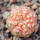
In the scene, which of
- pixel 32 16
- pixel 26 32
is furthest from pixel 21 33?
pixel 32 16

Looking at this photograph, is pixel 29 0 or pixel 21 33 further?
pixel 29 0

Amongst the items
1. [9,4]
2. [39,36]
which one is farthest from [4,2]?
[39,36]

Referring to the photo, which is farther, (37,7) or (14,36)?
(37,7)

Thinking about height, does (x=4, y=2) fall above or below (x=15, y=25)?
above

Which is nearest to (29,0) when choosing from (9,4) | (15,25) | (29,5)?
(29,5)

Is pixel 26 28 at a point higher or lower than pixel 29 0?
lower

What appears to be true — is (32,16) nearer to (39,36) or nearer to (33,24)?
(33,24)

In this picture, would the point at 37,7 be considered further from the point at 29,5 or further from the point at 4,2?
the point at 4,2

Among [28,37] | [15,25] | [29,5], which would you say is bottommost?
[28,37]
